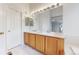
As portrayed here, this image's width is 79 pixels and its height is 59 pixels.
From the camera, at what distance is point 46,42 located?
1.72 meters

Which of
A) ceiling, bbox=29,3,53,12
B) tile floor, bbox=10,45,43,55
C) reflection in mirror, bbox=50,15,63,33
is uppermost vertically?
ceiling, bbox=29,3,53,12

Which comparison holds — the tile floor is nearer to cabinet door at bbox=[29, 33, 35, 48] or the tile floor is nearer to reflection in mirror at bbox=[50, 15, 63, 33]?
cabinet door at bbox=[29, 33, 35, 48]

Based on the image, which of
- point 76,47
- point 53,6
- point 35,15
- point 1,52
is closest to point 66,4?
point 53,6

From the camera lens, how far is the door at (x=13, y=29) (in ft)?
5.62

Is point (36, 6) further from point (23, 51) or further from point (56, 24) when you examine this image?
point (23, 51)

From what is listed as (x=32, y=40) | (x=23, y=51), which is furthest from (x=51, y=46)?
(x=23, y=51)

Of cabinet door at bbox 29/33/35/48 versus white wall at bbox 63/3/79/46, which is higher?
white wall at bbox 63/3/79/46

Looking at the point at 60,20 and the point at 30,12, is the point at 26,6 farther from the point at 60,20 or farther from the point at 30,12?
the point at 60,20

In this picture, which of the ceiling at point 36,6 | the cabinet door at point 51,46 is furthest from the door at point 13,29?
the cabinet door at point 51,46

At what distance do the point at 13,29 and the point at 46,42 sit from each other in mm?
512

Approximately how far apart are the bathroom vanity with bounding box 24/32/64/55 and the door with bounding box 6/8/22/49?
A: 0.12 meters

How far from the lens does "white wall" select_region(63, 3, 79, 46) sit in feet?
5.47

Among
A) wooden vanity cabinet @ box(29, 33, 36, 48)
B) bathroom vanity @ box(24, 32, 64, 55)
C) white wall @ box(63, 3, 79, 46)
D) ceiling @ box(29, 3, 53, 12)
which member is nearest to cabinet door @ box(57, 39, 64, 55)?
bathroom vanity @ box(24, 32, 64, 55)

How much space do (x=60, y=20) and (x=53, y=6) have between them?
0.22 m
